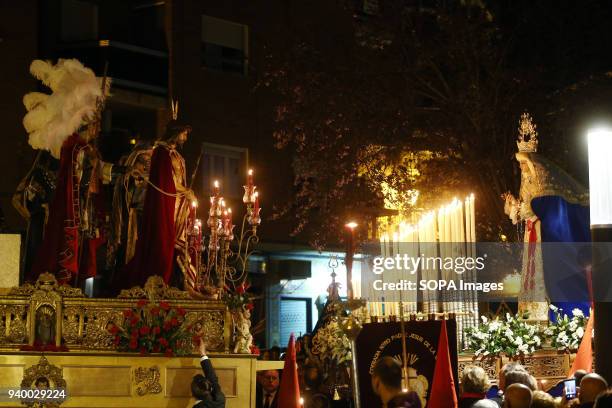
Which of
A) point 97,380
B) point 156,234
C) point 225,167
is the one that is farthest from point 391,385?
point 225,167

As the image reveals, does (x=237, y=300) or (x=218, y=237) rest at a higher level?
(x=218, y=237)

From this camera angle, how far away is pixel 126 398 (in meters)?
12.0

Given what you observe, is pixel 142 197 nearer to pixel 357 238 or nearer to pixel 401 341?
pixel 401 341

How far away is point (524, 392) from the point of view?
780 centimetres

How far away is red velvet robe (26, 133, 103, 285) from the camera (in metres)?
12.5

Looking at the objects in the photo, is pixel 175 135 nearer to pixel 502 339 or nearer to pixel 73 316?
pixel 73 316

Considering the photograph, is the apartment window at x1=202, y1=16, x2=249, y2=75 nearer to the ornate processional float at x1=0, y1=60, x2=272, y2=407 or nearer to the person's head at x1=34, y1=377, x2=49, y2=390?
the ornate processional float at x1=0, y1=60, x2=272, y2=407

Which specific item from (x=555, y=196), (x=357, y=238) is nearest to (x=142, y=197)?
(x=555, y=196)

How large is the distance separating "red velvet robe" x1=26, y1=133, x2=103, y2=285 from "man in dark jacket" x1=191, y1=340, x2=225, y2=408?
2.02 m

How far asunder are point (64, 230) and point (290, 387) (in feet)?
10.2

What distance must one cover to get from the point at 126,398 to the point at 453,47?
1235 centimetres

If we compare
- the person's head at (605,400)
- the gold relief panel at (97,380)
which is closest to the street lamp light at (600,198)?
the person's head at (605,400)

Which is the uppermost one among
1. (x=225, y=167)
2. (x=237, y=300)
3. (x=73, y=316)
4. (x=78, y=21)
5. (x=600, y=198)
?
(x=78, y=21)

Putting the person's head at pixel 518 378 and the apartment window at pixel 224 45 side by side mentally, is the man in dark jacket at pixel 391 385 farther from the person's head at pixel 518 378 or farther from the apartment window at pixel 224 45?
the apartment window at pixel 224 45
